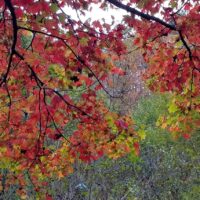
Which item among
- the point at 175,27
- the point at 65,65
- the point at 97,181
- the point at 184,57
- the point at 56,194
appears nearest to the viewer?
the point at 175,27

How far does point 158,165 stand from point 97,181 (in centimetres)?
149

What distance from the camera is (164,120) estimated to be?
642cm

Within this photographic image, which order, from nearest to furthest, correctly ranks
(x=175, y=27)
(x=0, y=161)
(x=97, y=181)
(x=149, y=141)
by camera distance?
(x=175, y=27)
(x=0, y=161)
(x=97, y=181)
(x=149, y=141)

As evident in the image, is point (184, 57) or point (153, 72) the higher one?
point (153, 72)

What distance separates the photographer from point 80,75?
15.0ft

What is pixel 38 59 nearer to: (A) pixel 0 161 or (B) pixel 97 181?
(A) pixel 0 161

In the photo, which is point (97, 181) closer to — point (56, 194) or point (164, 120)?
point (56, 194)

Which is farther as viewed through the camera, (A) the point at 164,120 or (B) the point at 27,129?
(A) the point at 164,120

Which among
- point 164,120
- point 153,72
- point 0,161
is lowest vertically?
point 0,161

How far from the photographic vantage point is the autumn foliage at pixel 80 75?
3.98 meters

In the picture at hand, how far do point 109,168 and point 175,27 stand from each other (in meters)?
5.96

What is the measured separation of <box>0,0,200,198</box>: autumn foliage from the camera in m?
3.98

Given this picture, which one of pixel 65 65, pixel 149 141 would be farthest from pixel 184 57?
pixel 149 141

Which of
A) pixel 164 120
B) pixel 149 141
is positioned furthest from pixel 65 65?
pixel 149 141
